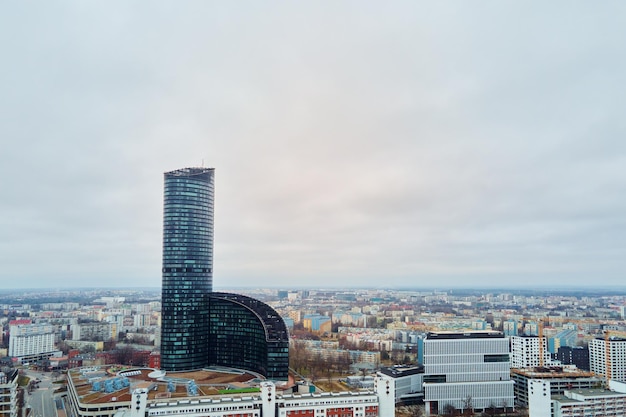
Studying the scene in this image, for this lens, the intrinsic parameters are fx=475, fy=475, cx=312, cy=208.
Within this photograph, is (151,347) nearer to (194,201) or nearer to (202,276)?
(202,276)

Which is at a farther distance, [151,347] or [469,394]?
[151,347]

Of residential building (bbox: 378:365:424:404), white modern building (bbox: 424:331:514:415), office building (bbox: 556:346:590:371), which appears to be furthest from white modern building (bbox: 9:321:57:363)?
office building (bbox: 556:346:590:371)

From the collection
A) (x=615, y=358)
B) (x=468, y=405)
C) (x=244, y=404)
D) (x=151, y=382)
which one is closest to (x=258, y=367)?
(x=151, y=382)

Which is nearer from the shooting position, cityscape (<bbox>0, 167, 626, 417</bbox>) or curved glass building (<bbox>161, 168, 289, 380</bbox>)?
cityscape (<bbox>0, 167, 626, 417</bbox>)

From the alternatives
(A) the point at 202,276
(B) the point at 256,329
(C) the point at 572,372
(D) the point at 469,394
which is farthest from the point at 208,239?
(C) the point at 572,372

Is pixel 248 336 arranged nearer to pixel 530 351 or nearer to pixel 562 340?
pixel 530 351

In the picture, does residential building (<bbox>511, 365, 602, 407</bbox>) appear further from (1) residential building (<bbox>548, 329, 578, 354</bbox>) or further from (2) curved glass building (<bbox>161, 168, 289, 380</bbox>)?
(1) residential building (<bbox>548, 329, 578, 354</bbox>)
